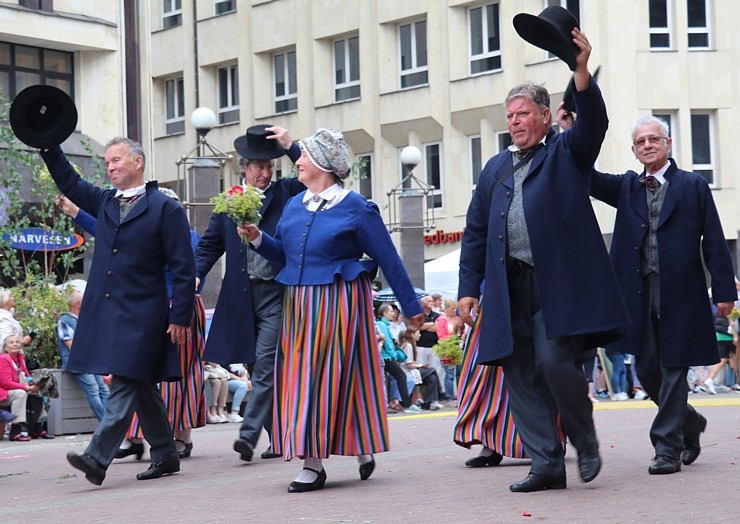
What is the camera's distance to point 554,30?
730 cm

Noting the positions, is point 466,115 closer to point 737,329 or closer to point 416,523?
point 737,329

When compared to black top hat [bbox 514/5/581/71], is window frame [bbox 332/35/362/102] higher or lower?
higher

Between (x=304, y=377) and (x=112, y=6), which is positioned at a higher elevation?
(x=112, y=6)

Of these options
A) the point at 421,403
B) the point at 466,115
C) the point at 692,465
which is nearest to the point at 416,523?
the point at 692,465

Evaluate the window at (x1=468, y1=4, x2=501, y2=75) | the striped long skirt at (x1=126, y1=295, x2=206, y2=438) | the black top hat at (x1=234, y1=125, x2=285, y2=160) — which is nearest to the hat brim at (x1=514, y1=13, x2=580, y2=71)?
the black top hat at (x1=234, y1=125, x2=285, y2=160)

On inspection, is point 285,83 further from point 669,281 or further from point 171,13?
point 669,281

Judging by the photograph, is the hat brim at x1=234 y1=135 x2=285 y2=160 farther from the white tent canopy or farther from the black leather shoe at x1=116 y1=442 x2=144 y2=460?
the white tent canopy

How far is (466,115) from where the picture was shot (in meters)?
40.9

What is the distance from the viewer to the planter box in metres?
16.4

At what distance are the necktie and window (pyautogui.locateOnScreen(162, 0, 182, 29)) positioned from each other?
1584 inches

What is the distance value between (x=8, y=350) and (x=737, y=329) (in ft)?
45.7

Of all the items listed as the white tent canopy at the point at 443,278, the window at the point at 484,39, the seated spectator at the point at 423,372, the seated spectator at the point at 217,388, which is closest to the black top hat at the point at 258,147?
the seated spectator at the point at 217,388

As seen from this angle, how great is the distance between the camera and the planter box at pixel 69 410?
1639 cm

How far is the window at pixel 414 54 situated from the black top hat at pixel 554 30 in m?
34.5
